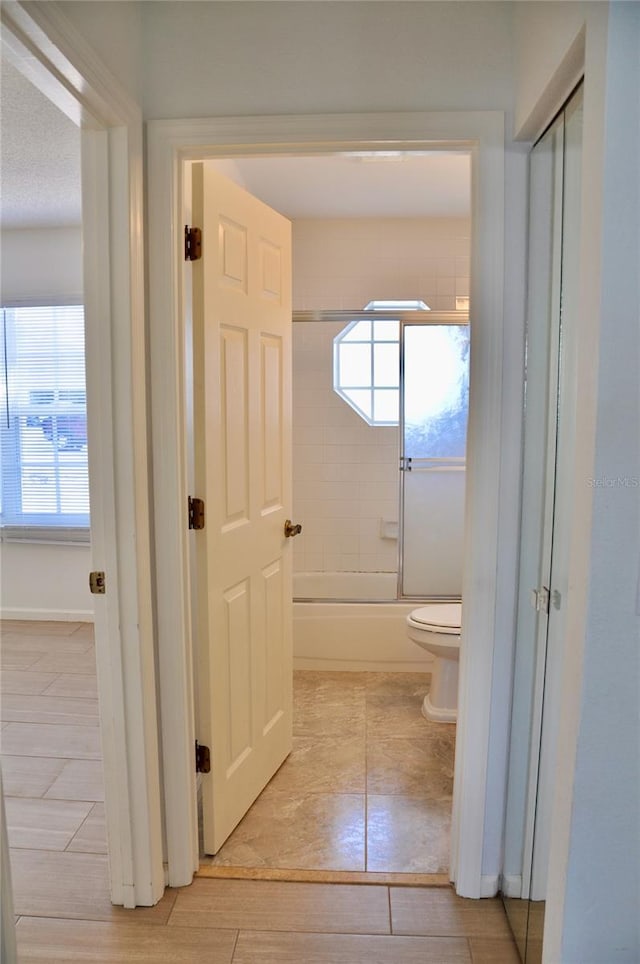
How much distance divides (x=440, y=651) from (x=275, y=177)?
228 centimetres

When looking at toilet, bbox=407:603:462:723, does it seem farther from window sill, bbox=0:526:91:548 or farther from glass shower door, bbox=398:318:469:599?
window sill, bbox=0:526:91:548

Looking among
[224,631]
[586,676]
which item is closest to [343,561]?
[224,631]

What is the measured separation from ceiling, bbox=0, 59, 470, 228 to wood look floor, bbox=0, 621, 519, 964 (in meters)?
2.35

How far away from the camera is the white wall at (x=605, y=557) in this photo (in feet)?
3.74

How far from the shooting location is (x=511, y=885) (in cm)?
191

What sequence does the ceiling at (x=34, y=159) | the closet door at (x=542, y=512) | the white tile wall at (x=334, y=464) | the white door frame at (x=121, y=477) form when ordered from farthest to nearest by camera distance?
the white tile wall at (x=334, y=464) → the ceiling at (x=34, y=159) → the white door frame at (x=121, y=477) → the closet door at (x=542, y=512)

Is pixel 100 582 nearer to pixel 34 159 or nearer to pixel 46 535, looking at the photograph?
pixel 34 159

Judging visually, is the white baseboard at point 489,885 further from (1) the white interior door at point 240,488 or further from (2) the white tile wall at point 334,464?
(2) the white tile wall at point 334,464

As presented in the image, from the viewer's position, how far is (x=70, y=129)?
2.69 meters

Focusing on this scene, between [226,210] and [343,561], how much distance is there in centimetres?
250

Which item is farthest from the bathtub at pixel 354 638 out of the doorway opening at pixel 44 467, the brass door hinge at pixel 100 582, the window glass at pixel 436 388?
the brass door hinge at pixel 100 582

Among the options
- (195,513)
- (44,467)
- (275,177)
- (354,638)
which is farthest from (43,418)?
(195,513)

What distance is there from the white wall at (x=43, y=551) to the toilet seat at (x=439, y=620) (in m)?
2.32

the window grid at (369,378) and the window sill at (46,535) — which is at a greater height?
the window grid at (369,378)
